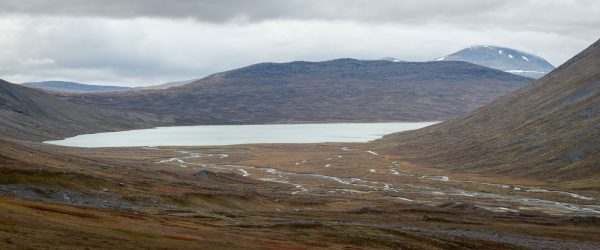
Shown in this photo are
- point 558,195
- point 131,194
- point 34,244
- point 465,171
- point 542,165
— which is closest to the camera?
point 34,244

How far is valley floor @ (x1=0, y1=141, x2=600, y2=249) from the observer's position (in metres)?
48.2

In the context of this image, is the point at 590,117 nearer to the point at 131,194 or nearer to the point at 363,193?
the point at 363,193

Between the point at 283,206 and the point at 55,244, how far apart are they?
6306 cm

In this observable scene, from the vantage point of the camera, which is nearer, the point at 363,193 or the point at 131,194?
the point at 131,194

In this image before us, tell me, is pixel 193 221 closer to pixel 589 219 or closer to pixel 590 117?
pixel 589 219

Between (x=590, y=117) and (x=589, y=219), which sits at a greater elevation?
(x=590, y=117)

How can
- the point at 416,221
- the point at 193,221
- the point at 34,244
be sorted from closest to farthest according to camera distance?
the point at 34,244, the point at 193,221, the point at 416,221

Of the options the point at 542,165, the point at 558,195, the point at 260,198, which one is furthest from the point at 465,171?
the point at 260,198

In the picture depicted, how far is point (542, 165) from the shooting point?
164500mm

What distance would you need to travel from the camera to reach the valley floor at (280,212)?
48.2 metres

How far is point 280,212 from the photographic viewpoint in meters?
85.1

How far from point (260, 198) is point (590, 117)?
395 ft

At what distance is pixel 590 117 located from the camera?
185750 mm

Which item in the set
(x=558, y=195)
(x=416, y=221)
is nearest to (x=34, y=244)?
(x=416, y=221)
